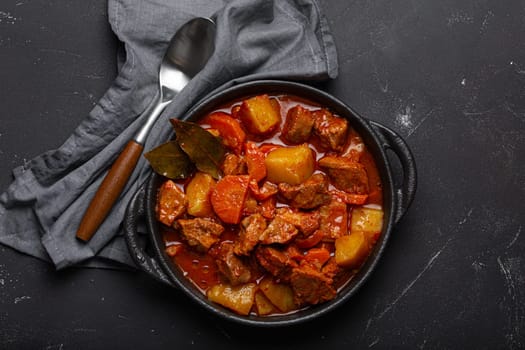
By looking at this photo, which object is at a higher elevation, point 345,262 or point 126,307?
point 345,262

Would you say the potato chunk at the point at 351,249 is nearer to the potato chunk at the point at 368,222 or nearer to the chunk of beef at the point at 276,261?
the potato chunk at the point at 368,222

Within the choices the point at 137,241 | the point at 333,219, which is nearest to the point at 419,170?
the point at 333,219

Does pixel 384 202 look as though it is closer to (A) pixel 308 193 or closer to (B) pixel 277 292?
(A) pixel 308 193

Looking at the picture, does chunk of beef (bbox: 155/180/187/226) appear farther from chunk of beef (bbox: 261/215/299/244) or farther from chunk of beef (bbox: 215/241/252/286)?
chunk of beef (bbox: 261/215/299/244)

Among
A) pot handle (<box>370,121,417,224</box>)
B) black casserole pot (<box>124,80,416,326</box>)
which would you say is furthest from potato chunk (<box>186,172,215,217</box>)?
pot handle (<box>370,121,417,224</box>)

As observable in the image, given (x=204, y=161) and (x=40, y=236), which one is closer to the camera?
(x=204, y=161)

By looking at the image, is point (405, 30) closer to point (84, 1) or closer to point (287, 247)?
point (287, 247)

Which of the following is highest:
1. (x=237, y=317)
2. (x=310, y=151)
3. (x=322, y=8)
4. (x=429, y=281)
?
(x=322, y=8)

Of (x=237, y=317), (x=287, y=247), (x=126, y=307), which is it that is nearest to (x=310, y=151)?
(x=287, y=247)
